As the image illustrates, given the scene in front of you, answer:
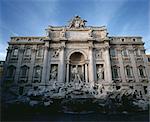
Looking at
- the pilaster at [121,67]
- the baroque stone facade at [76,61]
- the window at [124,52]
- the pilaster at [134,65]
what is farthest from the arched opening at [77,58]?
the pilaster at [134,65]

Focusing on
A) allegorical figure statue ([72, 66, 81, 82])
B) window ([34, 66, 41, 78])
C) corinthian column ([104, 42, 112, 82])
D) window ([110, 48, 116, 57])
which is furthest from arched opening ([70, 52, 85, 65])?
window ([34, 66, 41, 78])

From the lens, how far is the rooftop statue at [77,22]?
27.8 meters

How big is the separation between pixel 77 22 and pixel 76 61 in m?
7.21

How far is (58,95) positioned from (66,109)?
254 cm

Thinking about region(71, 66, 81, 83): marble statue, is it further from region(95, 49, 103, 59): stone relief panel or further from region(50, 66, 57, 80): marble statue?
region(95, 49, 103, 59): stone relief panel

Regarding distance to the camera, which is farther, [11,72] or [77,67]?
[77,67]

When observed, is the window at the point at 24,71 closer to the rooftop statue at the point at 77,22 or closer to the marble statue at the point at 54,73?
the marble statue at the point at 54,73

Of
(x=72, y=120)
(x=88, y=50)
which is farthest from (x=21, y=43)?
(x=72, y=120)

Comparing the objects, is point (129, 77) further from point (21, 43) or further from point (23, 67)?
point (21, 43)

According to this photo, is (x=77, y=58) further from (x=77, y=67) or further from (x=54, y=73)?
(x=54, y=73)

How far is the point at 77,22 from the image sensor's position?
28.0 meters

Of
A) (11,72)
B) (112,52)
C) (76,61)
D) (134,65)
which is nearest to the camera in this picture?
(11,72)

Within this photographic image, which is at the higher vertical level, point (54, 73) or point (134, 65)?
point (134, 65)

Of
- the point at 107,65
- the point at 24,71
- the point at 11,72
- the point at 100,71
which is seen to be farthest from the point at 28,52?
the point at 107,65
